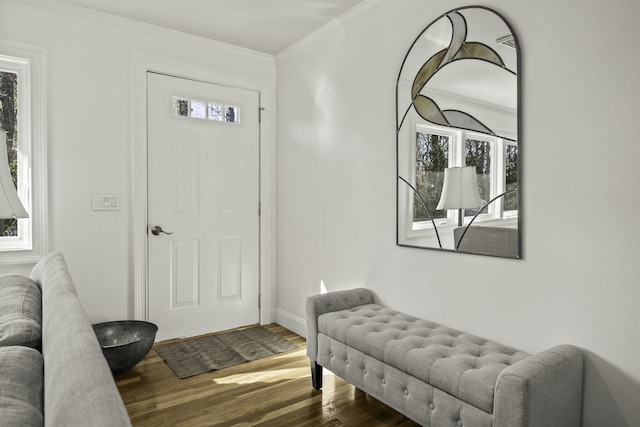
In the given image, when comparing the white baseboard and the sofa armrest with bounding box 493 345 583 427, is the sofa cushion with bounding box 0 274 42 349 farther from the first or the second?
the white baseboard

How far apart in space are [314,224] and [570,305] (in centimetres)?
195

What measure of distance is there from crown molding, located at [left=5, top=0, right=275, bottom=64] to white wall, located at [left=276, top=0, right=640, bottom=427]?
1.19m

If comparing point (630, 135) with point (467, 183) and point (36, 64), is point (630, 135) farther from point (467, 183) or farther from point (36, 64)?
point (36, 64)

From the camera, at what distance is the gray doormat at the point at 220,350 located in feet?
9.46

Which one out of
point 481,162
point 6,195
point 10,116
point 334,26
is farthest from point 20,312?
point 334,26

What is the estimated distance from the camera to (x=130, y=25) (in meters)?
3.15

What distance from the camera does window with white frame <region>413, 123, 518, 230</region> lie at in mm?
2043

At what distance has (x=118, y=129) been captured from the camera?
314 centimetres

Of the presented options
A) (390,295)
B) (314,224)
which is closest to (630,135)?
(390,295)

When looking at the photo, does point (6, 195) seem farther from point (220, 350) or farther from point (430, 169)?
point (430, 169)

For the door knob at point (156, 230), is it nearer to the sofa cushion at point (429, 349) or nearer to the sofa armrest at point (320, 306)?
the sofa armrest at point (320, 306)

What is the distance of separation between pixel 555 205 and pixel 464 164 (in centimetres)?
50

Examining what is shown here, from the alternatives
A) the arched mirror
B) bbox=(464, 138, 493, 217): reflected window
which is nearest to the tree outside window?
the arched mirror

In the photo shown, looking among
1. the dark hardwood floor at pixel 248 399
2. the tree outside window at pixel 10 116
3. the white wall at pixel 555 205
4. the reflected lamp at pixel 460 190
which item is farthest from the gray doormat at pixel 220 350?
the reflected lamp at pixel 460 190
